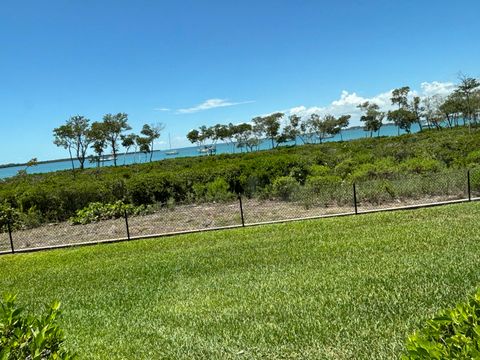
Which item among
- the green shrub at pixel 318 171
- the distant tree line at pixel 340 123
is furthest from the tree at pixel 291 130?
the green shrub at pixel 318 171

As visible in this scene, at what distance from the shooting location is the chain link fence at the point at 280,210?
11211 millimetres

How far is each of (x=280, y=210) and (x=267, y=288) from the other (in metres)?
6.79

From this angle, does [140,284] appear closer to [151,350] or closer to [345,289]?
[151,350]

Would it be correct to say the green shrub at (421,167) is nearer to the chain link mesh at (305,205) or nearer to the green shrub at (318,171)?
the green shrub at (318,171)

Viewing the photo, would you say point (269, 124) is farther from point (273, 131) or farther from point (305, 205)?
point (305, 205)

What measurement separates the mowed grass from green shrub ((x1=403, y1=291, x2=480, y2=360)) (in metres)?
1.71

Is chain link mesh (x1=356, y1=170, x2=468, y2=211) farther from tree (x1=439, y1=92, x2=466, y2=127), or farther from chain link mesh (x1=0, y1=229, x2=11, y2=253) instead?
tree (x1=439, y1=92, x2=466, y2=127)

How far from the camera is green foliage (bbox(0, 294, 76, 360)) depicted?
6.84 ft

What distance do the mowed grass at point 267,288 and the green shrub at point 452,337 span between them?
1.71 metres

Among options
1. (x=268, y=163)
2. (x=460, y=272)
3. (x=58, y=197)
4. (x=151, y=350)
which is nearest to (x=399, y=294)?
(x=460, y=272)

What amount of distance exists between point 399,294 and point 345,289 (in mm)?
658

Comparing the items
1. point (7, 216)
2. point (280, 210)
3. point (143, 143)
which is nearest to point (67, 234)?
point (7, 216)

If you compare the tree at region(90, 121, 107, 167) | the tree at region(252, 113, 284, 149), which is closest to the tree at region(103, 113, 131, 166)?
the tree at region(90, 121, 107, 167)

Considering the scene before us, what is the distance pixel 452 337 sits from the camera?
1785 mm
